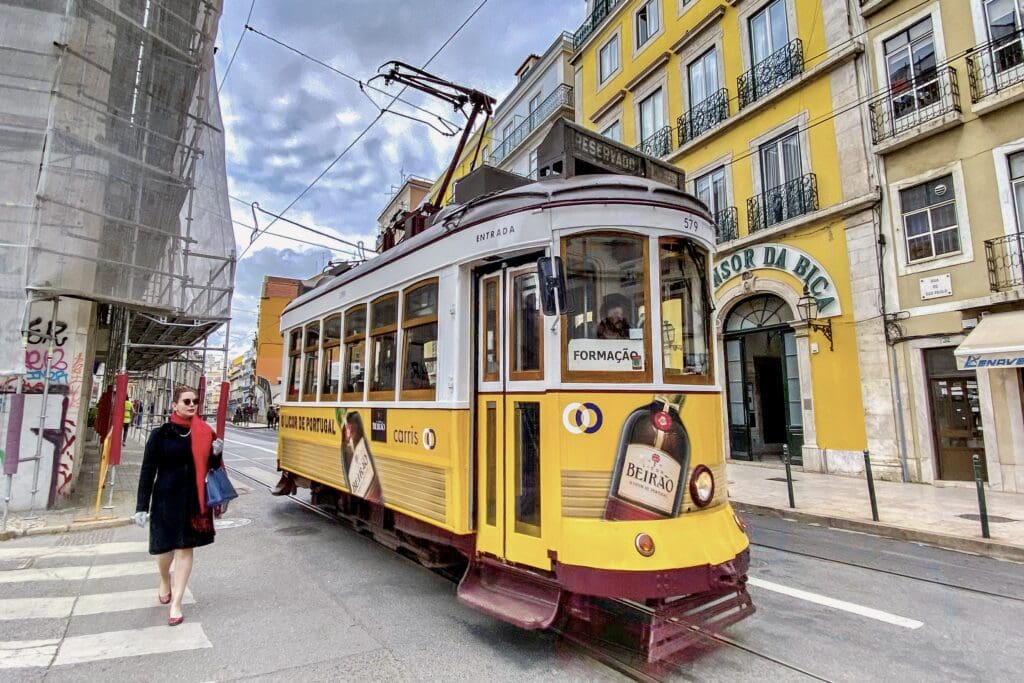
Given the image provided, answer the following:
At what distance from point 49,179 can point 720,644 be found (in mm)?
9833

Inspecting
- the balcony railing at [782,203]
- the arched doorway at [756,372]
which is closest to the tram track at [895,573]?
the arched doorway at [756,372]

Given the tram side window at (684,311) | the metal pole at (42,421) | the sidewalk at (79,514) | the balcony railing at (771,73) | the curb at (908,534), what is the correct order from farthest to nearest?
the balcony railing at (771,73)
the metal pole at (42,421)
the sidewalk at (79,514)
the curb at (908,534)
the tram side window at (684,311)

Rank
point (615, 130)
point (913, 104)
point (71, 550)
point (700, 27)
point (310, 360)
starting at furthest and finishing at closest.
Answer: point (615, 130)
point (700, 27)
point (913, 104)
point (310, 360)
point (71, 550)

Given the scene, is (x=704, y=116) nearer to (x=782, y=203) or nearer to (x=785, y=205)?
(x=782, y=203)

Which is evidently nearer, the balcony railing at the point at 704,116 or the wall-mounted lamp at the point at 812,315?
the wall-mounted lamp at the point at 812,315

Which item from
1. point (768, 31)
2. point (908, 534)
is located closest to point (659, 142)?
point (768, 31)

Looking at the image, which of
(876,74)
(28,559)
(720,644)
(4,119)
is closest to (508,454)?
(720,644)

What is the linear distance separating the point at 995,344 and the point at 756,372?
6295mm

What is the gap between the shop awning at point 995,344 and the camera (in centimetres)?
937

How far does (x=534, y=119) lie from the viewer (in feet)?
80.8

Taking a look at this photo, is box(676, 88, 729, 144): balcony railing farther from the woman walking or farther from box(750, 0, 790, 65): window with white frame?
the woman walking

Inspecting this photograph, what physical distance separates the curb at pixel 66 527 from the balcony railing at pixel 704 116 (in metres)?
16.3

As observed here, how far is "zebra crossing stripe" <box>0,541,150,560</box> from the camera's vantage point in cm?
628

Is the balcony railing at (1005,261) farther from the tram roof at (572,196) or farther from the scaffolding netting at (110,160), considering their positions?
the scaffolding netting at (110,160)
